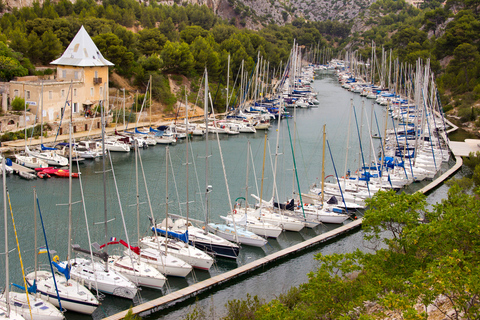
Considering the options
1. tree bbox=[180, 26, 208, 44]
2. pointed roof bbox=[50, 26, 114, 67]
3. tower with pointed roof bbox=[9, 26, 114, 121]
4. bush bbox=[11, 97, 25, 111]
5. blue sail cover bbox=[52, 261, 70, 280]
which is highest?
tree bbox=[180, 26, 208, 44]

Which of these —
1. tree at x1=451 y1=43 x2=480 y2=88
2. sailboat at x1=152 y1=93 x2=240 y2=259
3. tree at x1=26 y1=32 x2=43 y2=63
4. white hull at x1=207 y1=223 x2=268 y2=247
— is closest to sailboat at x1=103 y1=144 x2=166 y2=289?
sailboat at x1=152 y1=93 x2=240 y2=259

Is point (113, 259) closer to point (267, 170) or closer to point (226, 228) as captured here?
point (226, 228)

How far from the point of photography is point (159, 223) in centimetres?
2959

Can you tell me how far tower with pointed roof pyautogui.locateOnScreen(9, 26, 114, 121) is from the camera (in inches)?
1907

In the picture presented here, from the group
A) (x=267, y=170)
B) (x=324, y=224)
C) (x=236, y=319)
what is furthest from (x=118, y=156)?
(x=236, y=319)

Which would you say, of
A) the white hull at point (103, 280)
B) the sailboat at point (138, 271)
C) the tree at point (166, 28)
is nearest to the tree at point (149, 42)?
the tree at point (166, 28)

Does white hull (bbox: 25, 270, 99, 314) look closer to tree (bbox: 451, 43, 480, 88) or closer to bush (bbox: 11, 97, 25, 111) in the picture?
bush (bbox: 11, 97, 25, 111)

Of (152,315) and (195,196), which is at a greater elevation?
(195,196)

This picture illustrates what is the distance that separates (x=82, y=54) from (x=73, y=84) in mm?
3945

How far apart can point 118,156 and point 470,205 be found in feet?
109

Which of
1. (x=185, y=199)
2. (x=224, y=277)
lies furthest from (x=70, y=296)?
(x=185, y=199)

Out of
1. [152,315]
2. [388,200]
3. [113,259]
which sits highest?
[388,200]

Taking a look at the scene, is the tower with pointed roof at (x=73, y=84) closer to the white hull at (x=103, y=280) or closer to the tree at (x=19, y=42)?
the tree at (x=19, y=42)

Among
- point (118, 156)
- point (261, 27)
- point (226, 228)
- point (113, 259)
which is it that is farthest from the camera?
point (261, 27)
